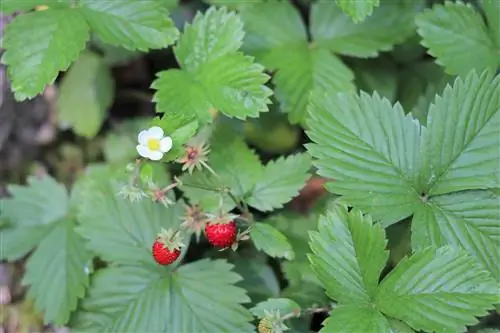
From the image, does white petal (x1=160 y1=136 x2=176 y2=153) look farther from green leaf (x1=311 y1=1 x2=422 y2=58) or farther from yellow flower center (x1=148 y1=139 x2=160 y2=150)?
green leaf (x1=311 y1=1 x2=422 y2=58)

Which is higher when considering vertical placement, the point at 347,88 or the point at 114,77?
the point at 347,88

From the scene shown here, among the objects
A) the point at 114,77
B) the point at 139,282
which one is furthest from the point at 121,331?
the point at 114,77

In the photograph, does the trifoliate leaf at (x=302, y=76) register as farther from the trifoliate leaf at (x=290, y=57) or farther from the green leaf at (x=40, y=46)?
the green leaf at (x=40, y=46)

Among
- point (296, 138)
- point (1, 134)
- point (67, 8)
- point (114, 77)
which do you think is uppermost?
point (67, 8)

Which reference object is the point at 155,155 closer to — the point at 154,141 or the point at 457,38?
the point at 154,141

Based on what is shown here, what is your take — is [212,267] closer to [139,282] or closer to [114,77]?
[139,282]

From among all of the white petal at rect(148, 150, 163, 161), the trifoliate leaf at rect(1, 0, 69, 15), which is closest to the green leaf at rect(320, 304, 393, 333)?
the white petal at rect(148, 150, 163, 161)

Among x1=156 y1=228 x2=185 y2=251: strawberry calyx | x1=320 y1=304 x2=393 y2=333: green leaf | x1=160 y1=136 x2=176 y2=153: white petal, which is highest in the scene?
x1=160 y1=136 x2=176 y2=153: white petal
